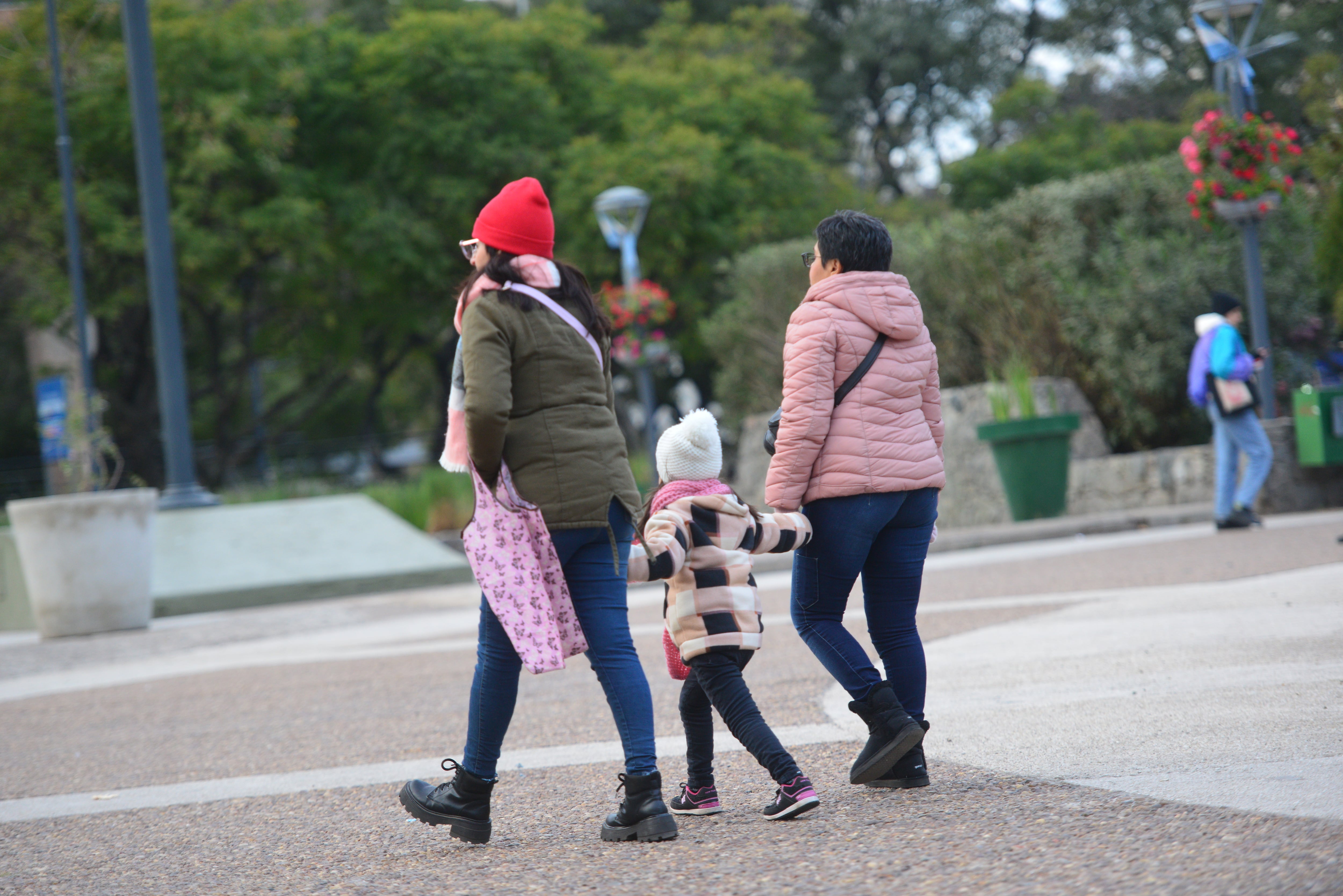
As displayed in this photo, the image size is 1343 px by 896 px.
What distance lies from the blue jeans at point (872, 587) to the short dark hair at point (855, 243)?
69 cm

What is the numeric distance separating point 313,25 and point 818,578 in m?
25.0

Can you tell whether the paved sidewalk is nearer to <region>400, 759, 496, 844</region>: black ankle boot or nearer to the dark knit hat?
<region>400, 759, 496, 844</region>: black ankle boot

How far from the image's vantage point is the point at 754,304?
18266 mm

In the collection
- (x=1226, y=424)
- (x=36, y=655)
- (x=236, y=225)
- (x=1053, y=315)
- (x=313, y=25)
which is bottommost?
(x=36, y=655)

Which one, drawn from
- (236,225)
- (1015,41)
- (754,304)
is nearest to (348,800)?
(754,304)

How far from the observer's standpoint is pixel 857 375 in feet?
12.8

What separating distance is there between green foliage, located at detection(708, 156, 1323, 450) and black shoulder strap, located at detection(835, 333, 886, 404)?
10.8 meters

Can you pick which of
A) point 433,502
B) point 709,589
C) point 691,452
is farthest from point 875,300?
point 433,502

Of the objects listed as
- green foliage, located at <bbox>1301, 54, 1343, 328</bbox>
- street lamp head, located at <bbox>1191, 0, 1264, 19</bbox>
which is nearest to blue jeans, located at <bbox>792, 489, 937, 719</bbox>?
green foliage, located at <bbox>1301, 54, 1343, 328</bbox>

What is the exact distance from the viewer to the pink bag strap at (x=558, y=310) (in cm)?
367

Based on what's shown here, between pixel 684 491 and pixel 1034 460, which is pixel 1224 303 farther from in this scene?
pixel 684 491

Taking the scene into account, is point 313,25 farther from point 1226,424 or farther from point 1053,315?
point 1226,424

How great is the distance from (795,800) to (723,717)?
0.96 ft

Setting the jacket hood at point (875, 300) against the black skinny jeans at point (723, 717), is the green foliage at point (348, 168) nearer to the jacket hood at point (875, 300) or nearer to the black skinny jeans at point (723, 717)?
the jacket hood at point (875, 300)
